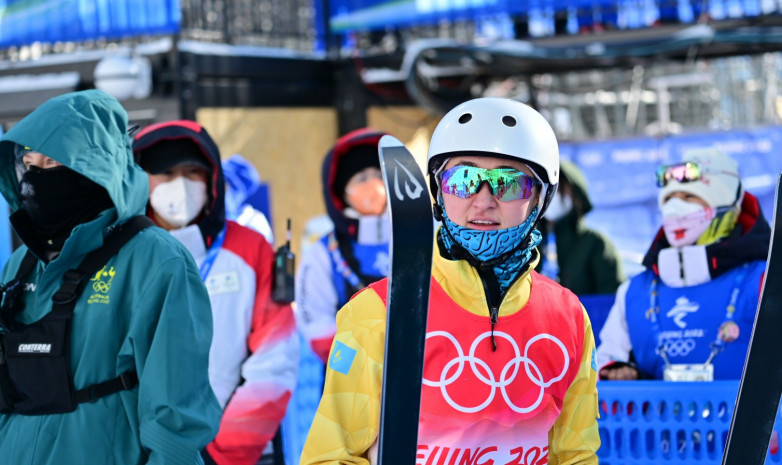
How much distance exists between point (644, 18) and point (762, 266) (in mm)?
6819

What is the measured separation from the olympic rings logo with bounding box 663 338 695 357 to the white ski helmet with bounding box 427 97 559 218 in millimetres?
1666

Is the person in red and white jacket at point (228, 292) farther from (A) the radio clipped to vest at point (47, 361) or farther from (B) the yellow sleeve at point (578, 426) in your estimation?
(B) the yellow sleeve at point (578, 426)

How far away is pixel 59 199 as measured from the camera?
2885 millimetres

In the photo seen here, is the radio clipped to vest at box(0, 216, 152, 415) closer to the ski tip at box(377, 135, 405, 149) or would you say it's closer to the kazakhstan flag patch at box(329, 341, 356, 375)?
the kazakhstan flag patch at box(329, 341, 356, 375)

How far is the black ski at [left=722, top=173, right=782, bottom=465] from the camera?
218 cm

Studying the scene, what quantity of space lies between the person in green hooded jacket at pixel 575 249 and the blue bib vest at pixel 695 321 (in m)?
2.09

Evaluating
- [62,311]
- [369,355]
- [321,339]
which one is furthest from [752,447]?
[321,339]

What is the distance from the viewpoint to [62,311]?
2748mm

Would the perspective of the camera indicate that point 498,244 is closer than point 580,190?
Yes

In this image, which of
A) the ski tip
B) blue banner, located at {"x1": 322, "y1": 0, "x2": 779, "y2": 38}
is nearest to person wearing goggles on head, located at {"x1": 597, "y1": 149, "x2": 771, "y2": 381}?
the ski tip

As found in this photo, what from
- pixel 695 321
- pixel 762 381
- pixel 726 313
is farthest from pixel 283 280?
pixel 762 381

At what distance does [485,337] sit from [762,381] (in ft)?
2.20

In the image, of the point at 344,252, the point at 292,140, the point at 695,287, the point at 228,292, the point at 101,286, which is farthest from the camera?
the point at 292,140

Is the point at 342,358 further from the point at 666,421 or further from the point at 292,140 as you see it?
the point at 292,140
